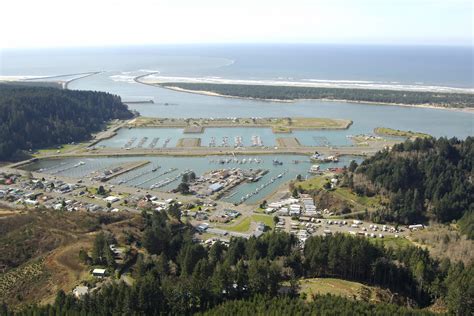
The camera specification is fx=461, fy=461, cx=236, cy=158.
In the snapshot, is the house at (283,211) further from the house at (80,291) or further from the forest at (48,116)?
the forest at (48,116)

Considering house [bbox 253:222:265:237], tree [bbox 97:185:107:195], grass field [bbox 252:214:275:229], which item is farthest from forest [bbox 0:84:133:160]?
house [bbox 253:222:265:237]

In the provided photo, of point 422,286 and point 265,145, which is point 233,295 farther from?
point 265,145

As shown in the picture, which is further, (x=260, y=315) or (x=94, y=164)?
(x=94, y=164)

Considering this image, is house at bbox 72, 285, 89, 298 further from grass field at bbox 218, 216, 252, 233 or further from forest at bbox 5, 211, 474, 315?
grass field at bbox 218, 216, 252, 233

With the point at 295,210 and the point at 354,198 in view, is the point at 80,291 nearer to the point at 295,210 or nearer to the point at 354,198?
the point at 295,210

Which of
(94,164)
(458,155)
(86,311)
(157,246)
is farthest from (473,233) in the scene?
(94,164)

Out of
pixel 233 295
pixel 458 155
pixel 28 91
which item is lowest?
pixel 233 295
